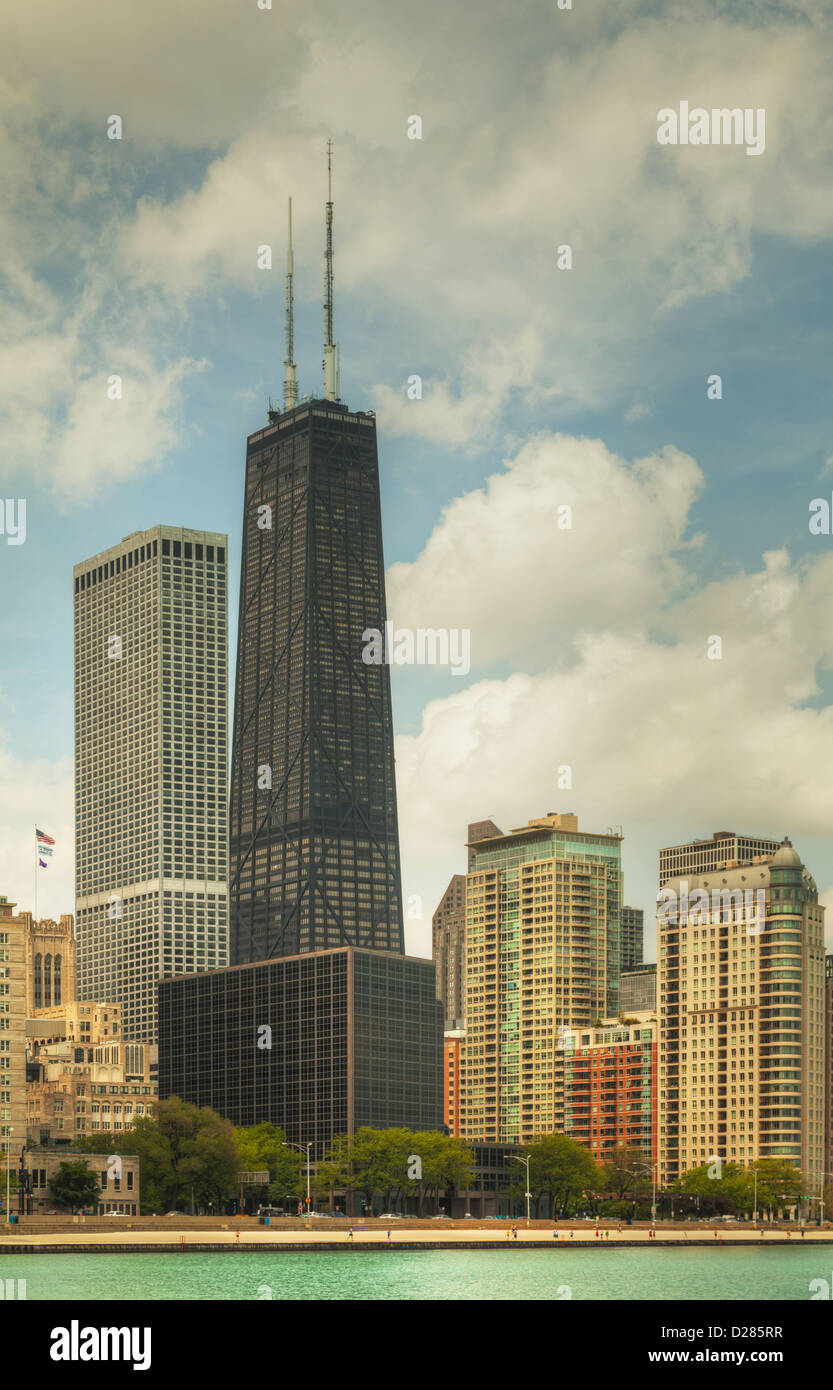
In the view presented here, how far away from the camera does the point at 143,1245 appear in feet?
584

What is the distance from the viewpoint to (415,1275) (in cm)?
14625

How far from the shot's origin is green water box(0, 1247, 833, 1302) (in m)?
124

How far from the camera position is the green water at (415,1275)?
123688 mm
